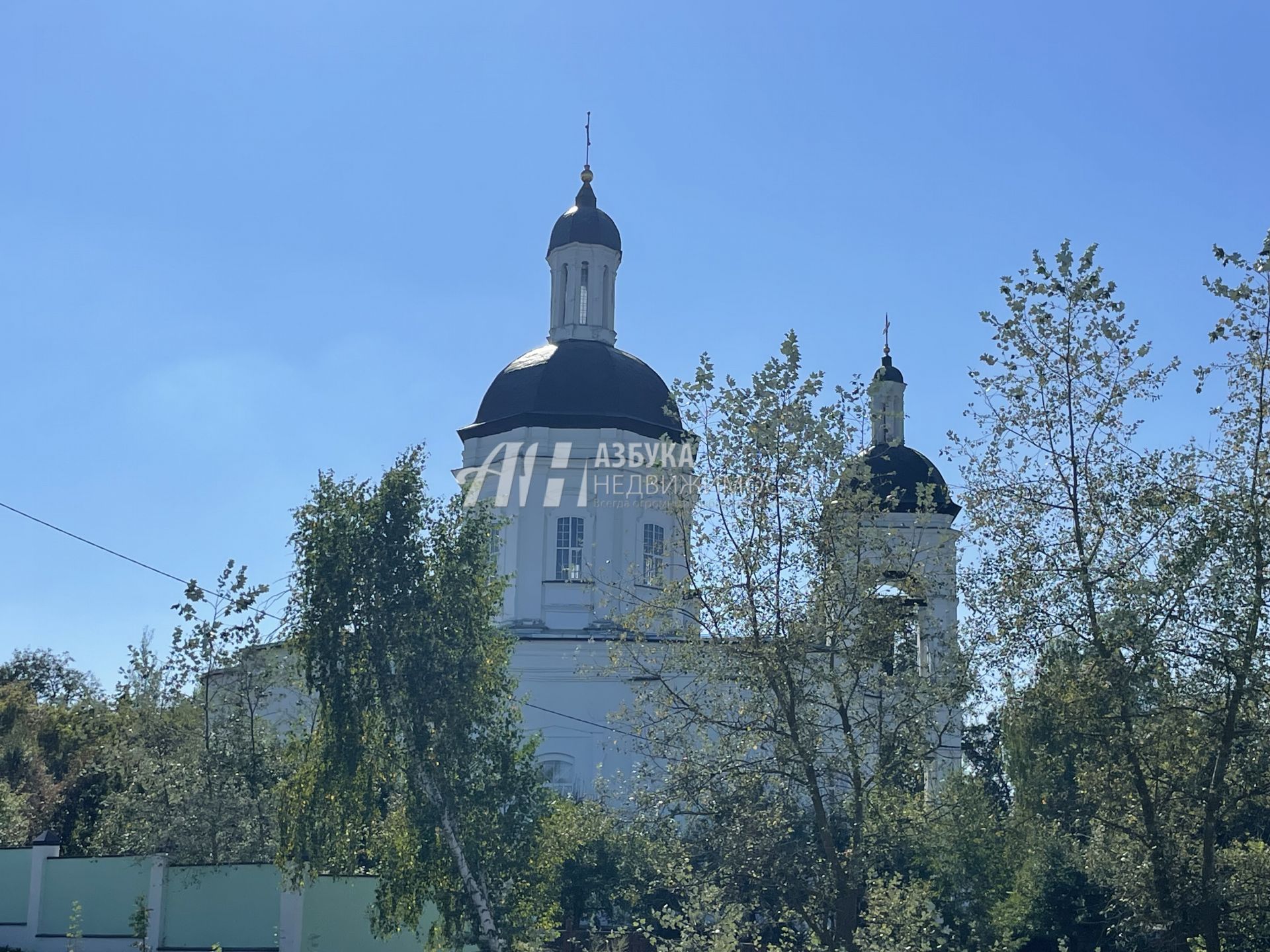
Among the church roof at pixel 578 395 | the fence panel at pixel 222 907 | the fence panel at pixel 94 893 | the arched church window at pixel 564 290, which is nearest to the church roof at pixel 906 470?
the church roof at pixel 578 395

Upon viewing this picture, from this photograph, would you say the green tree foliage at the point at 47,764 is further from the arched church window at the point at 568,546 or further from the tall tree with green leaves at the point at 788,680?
the tall tree with green leaves at the point at 788,680

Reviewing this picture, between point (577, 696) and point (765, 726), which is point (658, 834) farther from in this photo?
point (577, 696)

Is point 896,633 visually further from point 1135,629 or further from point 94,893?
point 94,893

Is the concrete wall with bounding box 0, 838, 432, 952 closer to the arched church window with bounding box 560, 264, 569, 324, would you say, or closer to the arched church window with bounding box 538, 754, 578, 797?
the arched church window with bounding box 538, 754, 578, 797

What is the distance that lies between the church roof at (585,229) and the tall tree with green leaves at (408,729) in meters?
19.3

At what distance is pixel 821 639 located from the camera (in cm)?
1345

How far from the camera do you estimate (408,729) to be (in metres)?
16.5

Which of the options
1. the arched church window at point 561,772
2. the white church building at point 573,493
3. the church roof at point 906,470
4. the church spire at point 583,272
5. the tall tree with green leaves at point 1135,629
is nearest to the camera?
the tall tree with green leaves at point 1135,629

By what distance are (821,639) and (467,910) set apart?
19.0 feet

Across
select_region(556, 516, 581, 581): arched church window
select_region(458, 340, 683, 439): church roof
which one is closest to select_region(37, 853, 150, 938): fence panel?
select_region(556, 516, 581, 581): arched church window

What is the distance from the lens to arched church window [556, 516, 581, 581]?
3259 centimetres

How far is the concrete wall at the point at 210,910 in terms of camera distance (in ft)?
62.1

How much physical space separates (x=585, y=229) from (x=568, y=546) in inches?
326

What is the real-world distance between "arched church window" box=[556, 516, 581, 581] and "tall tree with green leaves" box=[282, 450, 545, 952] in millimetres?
15148
